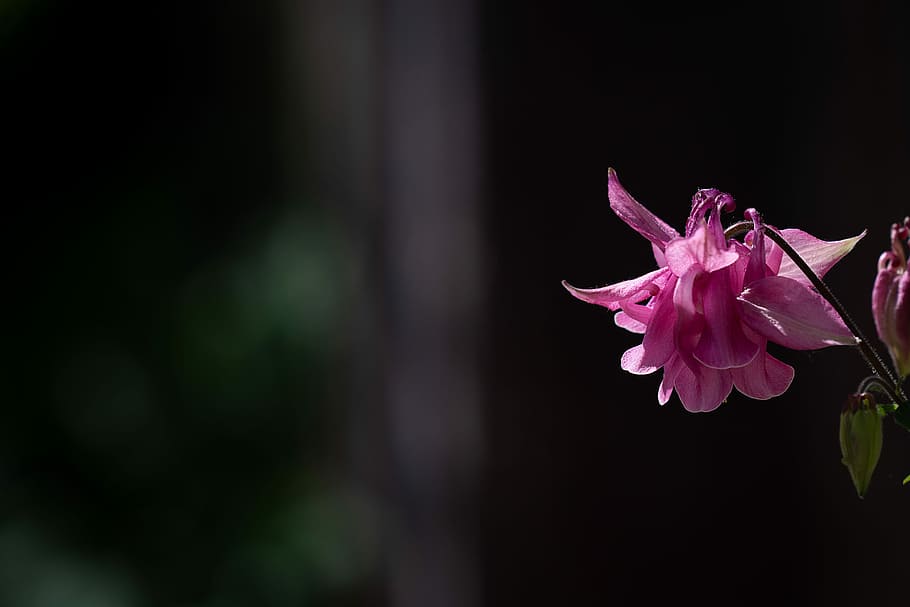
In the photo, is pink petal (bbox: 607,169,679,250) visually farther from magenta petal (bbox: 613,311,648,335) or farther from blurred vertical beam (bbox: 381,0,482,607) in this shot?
blurred vertical beam (bbox: 381,0,482,607)

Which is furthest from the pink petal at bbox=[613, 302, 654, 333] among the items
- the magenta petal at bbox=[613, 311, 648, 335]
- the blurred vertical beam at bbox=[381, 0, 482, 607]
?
the blurred vertical beam at bbox=[381, 0, 482, 607]

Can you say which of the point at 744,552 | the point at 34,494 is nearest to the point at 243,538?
the point at 34,494

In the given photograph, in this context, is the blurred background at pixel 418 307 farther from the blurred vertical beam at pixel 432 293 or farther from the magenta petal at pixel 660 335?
the magenta petal at pixel 660 335

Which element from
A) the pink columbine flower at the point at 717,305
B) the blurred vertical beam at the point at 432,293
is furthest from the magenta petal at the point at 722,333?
the blurred vertical beam at the point at 432,293

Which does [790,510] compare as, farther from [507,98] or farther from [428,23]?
[428,23]

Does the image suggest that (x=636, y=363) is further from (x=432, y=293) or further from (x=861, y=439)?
(x=432, y=293)

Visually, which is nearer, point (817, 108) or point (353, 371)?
point (817, 108)

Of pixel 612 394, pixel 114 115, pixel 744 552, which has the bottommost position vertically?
pixel 744 552

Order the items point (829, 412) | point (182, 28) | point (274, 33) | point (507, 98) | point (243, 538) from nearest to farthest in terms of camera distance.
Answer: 1. point (829, 412)
2. point (507, 98)
3. point (243, 538)
4. point (182, 28)
5. point (274, 33)
